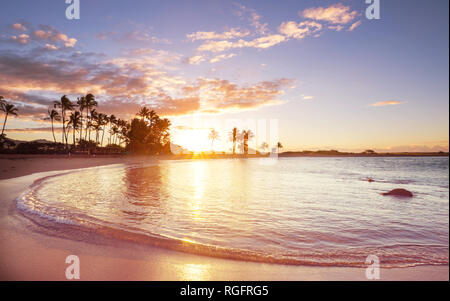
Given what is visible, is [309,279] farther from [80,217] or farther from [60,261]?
[80,217]

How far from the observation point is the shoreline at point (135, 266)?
11.3ft

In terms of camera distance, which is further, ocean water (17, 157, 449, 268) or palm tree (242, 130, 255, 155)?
palm tree (242, 130, 255, 155)

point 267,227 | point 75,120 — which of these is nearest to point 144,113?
point 75,120

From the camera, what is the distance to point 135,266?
12.2ft

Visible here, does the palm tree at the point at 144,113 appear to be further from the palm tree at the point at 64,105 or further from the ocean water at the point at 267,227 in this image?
the ocean water at the point at 267,227

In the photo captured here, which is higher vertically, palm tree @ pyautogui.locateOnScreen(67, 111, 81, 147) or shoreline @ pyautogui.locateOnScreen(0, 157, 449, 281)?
palm tree @ pyautogui.locateOnScreen(67, 111, 81, 147)

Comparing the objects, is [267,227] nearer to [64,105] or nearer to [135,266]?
[135,266]

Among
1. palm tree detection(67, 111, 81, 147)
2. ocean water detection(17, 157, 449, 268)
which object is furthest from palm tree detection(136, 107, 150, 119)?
ocean water detection(17, 157, 449, 268)

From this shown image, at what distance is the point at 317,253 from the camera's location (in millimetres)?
4738

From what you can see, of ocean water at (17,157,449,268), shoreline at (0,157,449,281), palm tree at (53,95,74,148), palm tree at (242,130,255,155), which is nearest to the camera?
shoreline at (0,157,449,281)

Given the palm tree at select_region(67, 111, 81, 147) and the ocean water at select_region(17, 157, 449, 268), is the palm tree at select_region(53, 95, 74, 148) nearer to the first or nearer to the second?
the palm tree at select_region(67, 111, 81, 147)

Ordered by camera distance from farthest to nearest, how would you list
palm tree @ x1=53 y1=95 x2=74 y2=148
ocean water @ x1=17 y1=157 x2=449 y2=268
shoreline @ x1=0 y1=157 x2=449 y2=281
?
palm tree @ x1=53 y1=95 x2=74 y2=148
ocean water @ x1=17 y1=157 x2=449 y2=268
shoreline @ x1=0 y1=157 x2=449 y2=281

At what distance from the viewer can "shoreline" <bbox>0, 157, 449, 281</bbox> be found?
11.3ft
